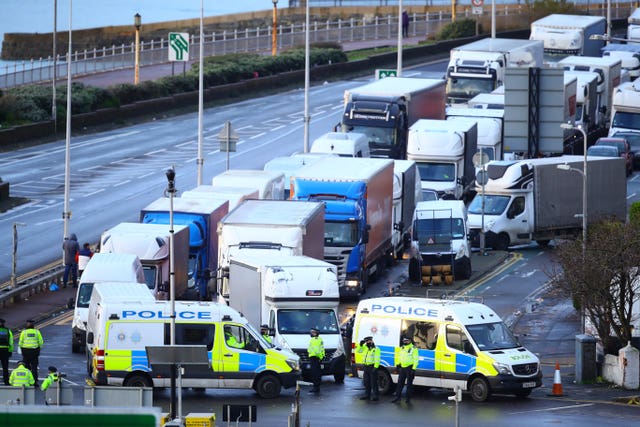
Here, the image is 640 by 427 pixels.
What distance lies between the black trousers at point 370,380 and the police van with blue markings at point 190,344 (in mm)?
1358

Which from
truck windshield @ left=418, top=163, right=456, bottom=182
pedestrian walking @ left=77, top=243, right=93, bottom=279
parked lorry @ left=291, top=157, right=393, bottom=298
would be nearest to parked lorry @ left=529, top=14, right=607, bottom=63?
truck windshield @ left=418, top=163, right=456, bottom=182

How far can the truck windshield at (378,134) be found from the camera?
54.3m

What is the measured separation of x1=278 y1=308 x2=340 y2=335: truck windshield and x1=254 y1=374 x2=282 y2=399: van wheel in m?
2.76

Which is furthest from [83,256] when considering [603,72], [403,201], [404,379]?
[603,72]

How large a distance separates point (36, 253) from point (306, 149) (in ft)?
47.6

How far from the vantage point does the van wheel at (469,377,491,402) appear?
95.1 ft

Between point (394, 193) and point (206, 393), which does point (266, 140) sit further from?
point (206, 393)

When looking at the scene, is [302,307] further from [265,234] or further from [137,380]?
[137,380]

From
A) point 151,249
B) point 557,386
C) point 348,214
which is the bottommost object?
point 557,386

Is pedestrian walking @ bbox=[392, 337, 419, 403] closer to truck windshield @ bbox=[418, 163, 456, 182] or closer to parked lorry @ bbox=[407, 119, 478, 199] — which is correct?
parked lorry @ bbox=[407, 119, 478, 199]

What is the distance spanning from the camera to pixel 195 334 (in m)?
28.7

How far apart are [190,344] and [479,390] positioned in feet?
18.8

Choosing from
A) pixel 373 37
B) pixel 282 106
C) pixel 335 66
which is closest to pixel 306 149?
pixel 282 106

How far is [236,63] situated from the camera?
79.2m
